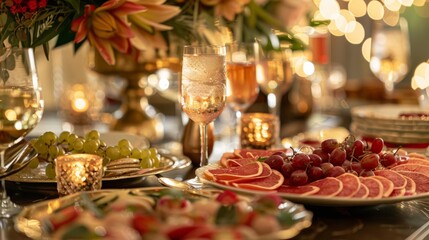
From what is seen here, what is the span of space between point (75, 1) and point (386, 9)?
561cm

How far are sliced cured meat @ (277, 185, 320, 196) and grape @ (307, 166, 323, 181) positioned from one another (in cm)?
4

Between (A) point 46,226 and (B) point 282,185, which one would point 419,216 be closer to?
(B) point 282,185

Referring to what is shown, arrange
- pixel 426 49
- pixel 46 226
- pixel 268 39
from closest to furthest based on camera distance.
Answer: pixel 46 226 < pixel 268 39 < pixel 426 49

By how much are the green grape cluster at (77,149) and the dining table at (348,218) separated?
1.9 inches

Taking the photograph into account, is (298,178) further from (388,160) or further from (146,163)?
(146,163)

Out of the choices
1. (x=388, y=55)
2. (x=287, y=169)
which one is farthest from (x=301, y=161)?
(x=388, y=55)

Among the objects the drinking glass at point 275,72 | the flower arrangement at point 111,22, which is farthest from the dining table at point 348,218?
the drinking glass at point 275,72

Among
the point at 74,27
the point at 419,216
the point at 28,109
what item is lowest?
the point at 419,216

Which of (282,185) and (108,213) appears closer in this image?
(108,213)

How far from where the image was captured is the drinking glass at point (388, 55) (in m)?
2.92

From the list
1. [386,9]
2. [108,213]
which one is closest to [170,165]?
[108,213]

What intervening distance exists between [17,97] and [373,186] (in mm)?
563

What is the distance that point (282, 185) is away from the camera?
1.22m

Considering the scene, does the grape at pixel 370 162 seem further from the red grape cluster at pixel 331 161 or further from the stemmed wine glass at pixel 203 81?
the stemmed wine glass at pixel 203 81
